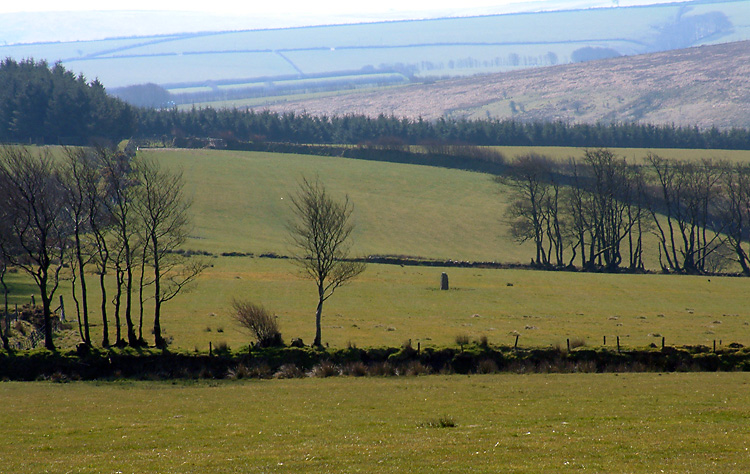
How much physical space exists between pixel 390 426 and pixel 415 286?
133ft

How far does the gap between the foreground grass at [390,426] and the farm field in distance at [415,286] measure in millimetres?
8453

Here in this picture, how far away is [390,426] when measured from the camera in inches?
701

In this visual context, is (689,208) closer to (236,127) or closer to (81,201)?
(81,201)

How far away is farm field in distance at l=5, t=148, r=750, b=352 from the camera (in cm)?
3794

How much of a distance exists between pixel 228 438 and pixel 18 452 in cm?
482

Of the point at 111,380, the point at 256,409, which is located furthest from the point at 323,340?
the point at 256,409

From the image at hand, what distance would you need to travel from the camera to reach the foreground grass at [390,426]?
45.3ft

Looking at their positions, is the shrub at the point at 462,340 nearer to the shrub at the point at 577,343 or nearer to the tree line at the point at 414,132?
the shrub at the point at 577,343

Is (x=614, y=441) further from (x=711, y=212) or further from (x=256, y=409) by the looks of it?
(x=711, y=212)

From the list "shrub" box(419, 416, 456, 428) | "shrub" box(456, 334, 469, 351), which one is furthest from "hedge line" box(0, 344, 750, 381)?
"shrub" box(419, 416, 456, 428)

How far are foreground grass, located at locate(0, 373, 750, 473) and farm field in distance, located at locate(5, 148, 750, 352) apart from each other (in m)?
8.45

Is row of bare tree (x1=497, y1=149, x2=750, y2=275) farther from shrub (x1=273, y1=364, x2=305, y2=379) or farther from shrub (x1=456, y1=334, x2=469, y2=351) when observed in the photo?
shrub (x1=273, y1=364, x2=305, y2=379)

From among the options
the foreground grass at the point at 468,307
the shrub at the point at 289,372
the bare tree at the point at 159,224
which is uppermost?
the bare tree at the point at 159,224

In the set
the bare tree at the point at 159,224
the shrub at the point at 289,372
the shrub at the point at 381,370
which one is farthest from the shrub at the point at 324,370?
the bare tree at the point at 159,224
